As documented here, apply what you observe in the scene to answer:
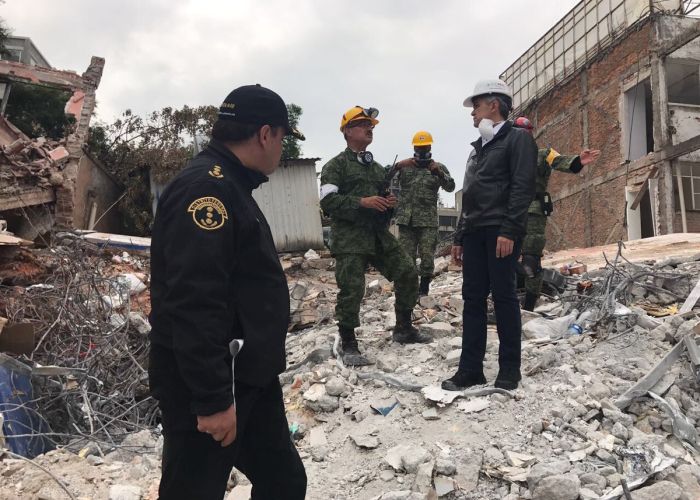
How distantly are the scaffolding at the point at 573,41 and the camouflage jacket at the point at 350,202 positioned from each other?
13.8 metres

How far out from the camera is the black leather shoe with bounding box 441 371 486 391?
10.2ft

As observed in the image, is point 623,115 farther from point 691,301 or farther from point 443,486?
point 443,486

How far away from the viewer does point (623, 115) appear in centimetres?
1502

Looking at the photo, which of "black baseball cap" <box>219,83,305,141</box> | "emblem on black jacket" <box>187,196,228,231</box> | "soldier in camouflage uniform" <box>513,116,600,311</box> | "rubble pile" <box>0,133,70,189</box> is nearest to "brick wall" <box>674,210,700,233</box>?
"soldier in camouflage uniform" <box>513,116,600,311</box>

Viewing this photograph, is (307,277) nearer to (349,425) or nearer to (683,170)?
(349,425)

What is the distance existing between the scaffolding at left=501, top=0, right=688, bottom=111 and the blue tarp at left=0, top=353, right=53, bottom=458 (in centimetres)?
1625

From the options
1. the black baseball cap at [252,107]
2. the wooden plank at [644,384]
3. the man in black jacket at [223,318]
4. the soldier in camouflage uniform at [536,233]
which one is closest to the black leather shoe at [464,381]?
the wooden plank at [644,384]

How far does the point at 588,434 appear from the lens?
251cm

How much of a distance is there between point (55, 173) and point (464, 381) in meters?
9.92

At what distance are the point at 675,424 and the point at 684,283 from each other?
8.15 ft

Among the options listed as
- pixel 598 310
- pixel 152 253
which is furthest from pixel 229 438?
pixel 598 310

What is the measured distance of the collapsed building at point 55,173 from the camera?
9289 millimetres

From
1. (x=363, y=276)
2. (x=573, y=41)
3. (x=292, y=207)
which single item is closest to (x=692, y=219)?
(x=573, y=41)

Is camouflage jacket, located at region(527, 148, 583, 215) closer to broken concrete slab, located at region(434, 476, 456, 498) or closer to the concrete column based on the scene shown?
broken concrete slab, located at region(434, 476, 456, 498)
